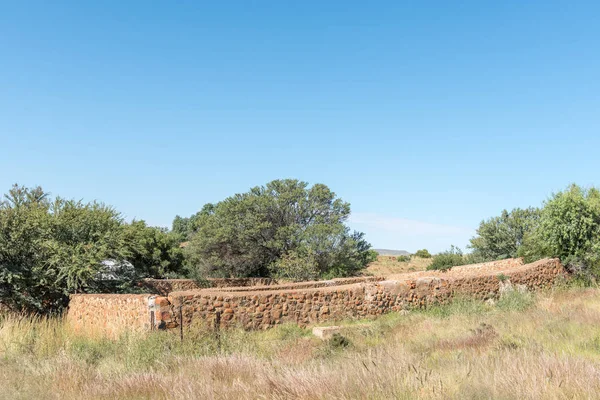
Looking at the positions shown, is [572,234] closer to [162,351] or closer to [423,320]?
[423,320]

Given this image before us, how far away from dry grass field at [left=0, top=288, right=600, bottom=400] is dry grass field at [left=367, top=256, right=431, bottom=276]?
2900 cm

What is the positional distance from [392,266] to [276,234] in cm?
1810

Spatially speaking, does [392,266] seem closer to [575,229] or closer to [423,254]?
[423,254]

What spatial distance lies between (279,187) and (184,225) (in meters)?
44.3

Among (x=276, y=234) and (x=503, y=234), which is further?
(x=503, y=234)

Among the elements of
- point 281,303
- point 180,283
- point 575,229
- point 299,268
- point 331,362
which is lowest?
point 331,362

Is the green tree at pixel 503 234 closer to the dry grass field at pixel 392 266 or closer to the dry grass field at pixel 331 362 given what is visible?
the dry grass field at pixel 392 266

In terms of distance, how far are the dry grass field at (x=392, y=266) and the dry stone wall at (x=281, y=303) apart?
76.4 feet

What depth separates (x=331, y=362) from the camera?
769 centimetres

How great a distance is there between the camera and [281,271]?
2972cm

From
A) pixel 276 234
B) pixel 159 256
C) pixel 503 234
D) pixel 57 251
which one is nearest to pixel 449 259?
pixel 503 234

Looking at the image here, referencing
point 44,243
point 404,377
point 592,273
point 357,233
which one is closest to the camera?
point 404,377

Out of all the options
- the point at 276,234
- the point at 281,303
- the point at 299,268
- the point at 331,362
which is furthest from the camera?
the point at 276,234

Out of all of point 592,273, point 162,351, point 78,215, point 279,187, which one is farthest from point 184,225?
point 162,351
